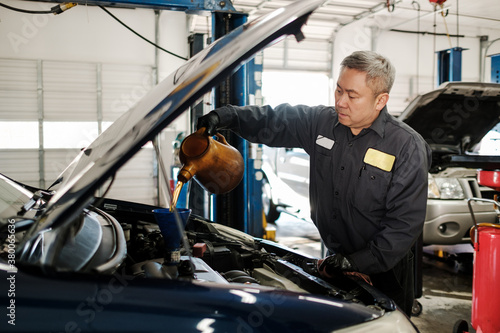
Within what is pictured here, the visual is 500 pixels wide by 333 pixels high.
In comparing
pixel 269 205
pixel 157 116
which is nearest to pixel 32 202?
pixel 157 116

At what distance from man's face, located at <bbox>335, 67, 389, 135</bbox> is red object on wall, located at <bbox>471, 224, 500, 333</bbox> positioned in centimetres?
128

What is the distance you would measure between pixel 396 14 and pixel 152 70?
6.01 meters

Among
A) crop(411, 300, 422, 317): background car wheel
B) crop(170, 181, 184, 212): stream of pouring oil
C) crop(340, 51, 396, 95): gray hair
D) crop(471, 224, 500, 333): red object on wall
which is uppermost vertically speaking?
crop(340, 51, 396, 95): gray hair

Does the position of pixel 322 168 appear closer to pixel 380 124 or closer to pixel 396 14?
pixel 380 124

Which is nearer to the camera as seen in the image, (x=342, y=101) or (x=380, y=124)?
(x=342, y=101)

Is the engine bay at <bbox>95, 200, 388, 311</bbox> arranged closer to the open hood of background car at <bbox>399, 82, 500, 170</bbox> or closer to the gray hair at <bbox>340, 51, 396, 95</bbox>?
the gray hair at <bbox>340, 51, 396, 95</bbox>

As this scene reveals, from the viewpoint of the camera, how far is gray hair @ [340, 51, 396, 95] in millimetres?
1861

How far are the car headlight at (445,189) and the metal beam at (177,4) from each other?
251 centimetres

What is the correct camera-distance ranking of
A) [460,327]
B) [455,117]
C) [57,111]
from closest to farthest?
[460,327]
[455,117]
[57,111]

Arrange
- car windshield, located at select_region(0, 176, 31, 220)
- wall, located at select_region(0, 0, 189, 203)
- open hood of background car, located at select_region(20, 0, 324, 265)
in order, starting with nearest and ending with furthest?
1. open hood of background car, located at select_region(20, 0, 324, 265)
2. car windshield, located at select_region(0, 176, 31, 220)
3. wall, located at select_region(0, 0, 189, 203)

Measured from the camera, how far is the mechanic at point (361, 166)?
72.2 inches

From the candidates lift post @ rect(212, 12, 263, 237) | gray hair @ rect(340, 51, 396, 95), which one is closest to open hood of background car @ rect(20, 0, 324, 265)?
gray hair @ rect(340, 51, 396, 95)

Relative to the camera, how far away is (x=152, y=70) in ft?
27.5

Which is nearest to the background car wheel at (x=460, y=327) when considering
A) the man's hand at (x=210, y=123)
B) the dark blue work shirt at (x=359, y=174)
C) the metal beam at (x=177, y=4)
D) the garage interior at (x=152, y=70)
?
the dark blue work shirt at (x=359, y=174)
